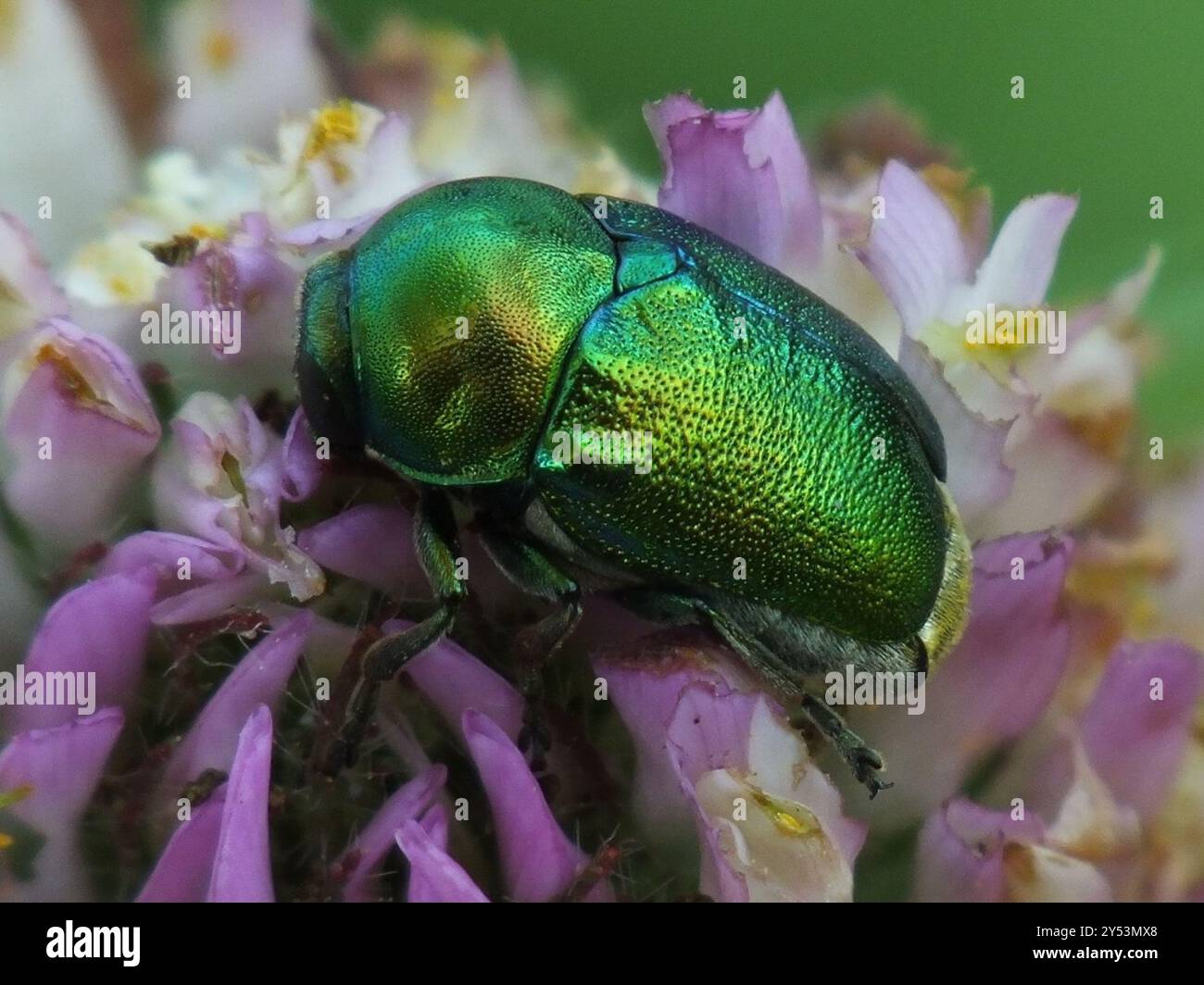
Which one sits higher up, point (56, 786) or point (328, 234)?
point (328, 234)

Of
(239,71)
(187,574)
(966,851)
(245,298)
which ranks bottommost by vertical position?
(966,851)

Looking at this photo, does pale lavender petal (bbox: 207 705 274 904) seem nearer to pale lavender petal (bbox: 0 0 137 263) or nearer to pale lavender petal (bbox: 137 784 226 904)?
pale lavender petal (bbox: 137 784 226 904)

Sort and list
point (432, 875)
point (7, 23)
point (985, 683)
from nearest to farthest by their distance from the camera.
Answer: point (432, 875) → point (985, 683) → point (7, 23)

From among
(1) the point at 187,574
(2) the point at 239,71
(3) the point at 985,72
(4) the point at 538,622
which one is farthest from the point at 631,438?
(3) the point at 985,72

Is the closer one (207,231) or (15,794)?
(15,794)

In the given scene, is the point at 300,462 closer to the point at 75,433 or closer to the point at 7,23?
the point at 75,433

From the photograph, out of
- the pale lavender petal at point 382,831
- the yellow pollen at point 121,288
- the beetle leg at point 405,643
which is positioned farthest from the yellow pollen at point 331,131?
the pale lavender petal at point 382,831

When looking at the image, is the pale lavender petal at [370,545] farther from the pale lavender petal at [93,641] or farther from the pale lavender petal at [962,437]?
the pale lavender petal at [962,437]
